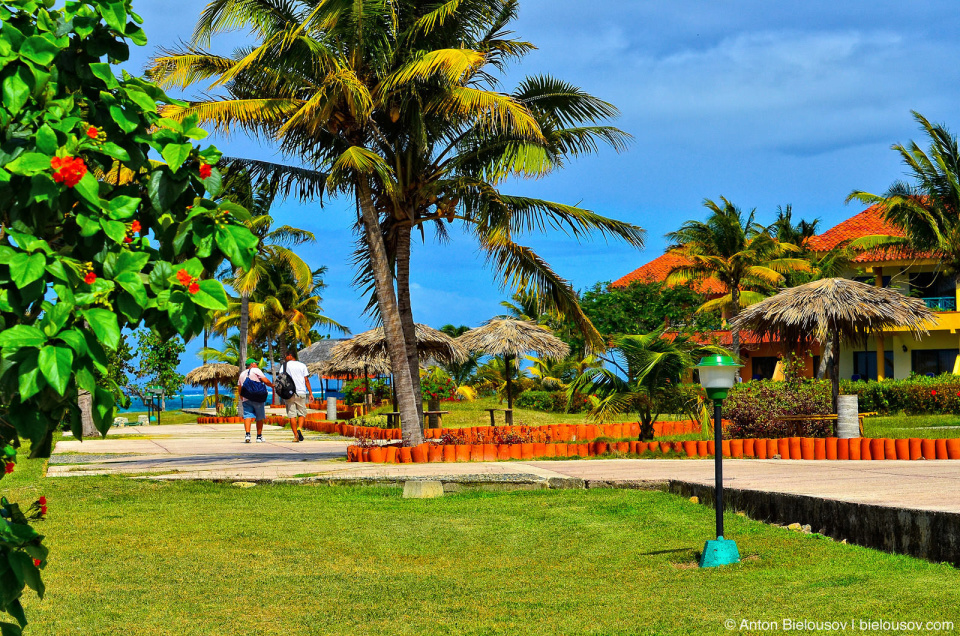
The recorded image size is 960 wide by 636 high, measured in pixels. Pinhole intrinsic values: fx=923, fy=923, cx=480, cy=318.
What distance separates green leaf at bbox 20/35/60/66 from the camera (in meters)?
2.23

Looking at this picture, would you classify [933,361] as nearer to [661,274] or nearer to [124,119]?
[661,274]

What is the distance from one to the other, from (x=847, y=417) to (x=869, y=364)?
22.8 meters

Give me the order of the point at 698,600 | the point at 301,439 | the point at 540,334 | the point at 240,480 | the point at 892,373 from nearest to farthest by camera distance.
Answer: the point at 698,600, the point at 240,480, the point at 301,439, the point at 540,334, the point at 892,373

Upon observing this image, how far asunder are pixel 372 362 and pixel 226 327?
1928 centimetres

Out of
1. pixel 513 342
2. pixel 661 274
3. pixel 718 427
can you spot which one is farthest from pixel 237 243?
pixel 661 274


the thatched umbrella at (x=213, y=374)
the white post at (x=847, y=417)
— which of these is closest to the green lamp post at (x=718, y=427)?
the white post at (x=847, y=417)

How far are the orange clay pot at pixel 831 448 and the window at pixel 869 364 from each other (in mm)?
23348

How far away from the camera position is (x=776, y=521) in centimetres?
779

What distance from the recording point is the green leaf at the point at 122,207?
229cm

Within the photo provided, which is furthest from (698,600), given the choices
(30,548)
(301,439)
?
(301,439)

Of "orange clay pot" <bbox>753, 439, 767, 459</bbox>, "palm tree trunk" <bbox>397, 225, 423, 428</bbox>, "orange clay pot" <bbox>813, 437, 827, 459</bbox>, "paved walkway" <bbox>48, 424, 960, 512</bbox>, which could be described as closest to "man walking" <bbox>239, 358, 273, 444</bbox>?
"paved walkway" <bbox>48, 424, 960, 512</bbox>

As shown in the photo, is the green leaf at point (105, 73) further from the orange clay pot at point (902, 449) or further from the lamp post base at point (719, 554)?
the orange clay pot at point (902, 449)

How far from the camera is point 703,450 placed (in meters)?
13.8

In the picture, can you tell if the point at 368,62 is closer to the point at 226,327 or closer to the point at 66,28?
the point at 66,28
